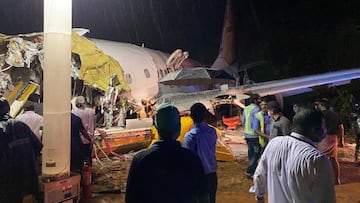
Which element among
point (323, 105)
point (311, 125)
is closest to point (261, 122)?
point (323, 105)

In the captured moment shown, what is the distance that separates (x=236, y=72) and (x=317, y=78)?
905 cm

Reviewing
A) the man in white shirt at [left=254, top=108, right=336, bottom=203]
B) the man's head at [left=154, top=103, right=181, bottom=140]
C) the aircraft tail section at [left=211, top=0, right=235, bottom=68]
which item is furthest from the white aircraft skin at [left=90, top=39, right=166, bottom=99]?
the man's head at [left=154, top=103, right=181, bottom=140]

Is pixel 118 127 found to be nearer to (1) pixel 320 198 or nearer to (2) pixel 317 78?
(2) pixel 317 78

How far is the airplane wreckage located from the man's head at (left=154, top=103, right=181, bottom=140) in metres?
7.41

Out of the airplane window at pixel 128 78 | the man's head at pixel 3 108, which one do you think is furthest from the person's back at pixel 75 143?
the airplane window at pixel 128 78

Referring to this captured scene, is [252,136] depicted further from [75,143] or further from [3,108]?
[3,108]

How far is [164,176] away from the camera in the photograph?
2.46 meters

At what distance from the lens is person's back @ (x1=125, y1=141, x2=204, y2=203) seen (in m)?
2.46

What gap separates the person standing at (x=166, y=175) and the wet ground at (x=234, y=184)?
4778 millimetres

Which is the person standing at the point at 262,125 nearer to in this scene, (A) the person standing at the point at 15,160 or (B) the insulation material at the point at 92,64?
(A) the person standing at the point at 15,160

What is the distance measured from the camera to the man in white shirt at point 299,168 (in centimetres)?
277

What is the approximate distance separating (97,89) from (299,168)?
9858 mm

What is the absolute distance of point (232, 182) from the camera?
8531mm

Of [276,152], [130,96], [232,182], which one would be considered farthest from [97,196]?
[130,96]
